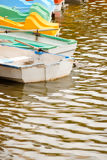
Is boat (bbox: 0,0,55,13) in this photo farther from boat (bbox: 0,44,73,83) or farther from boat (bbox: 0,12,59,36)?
A: boat (bbox: 0,44,73,83)

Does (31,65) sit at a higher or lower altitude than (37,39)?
lower

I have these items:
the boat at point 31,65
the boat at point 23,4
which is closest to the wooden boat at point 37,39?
the boat at point 31,65

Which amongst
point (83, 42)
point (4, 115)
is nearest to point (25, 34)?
point (83, 42)

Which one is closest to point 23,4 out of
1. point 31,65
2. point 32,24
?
point 32,24

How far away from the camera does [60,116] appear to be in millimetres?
9969

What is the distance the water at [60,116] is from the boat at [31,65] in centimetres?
20

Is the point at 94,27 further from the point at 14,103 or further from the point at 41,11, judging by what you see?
the point at 14,103

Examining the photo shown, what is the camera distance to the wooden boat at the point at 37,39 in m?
14.5

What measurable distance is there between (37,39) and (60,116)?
603 centimetres

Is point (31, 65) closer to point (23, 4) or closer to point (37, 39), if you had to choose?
point (37, 39)

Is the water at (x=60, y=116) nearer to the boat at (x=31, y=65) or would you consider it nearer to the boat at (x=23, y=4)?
the boat at (x=31, y=65)

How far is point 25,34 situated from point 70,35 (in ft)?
12.5

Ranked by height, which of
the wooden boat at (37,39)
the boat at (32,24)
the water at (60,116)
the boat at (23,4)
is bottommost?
the water at (60,116)

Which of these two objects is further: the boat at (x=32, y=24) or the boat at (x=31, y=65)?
the boat at (x=32, y=24)
